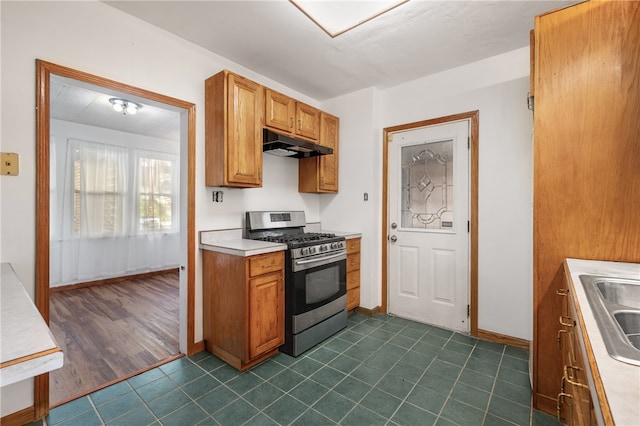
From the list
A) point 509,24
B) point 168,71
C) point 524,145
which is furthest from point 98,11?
point 524,145

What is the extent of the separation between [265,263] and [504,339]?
227 centimetres

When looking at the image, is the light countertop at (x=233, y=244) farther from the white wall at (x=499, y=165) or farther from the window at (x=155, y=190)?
the window at (x=155, y=190)

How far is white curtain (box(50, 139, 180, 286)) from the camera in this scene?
4395mm

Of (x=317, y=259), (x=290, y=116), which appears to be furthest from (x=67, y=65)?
(x=317, y=259)

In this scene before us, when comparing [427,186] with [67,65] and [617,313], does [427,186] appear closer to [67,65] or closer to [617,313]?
[617,313]

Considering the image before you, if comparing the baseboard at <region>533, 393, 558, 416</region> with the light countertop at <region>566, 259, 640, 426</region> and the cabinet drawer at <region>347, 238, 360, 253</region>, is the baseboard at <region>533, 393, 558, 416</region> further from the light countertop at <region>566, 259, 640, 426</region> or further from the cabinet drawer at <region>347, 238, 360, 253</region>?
the cabinet drawer at <region>347, 238, 360, 253</region>

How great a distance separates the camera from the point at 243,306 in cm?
218

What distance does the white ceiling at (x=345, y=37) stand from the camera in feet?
6.66

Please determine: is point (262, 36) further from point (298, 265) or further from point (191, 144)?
point (298, 265)

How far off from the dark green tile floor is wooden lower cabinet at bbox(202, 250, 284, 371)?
0.13 metres

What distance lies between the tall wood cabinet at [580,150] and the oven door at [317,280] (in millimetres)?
1595

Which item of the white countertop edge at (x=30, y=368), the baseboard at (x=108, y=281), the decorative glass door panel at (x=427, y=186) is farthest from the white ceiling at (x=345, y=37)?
the baseboard at (x=108, y=281)

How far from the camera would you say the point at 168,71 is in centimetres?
234

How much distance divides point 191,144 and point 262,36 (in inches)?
41.8
